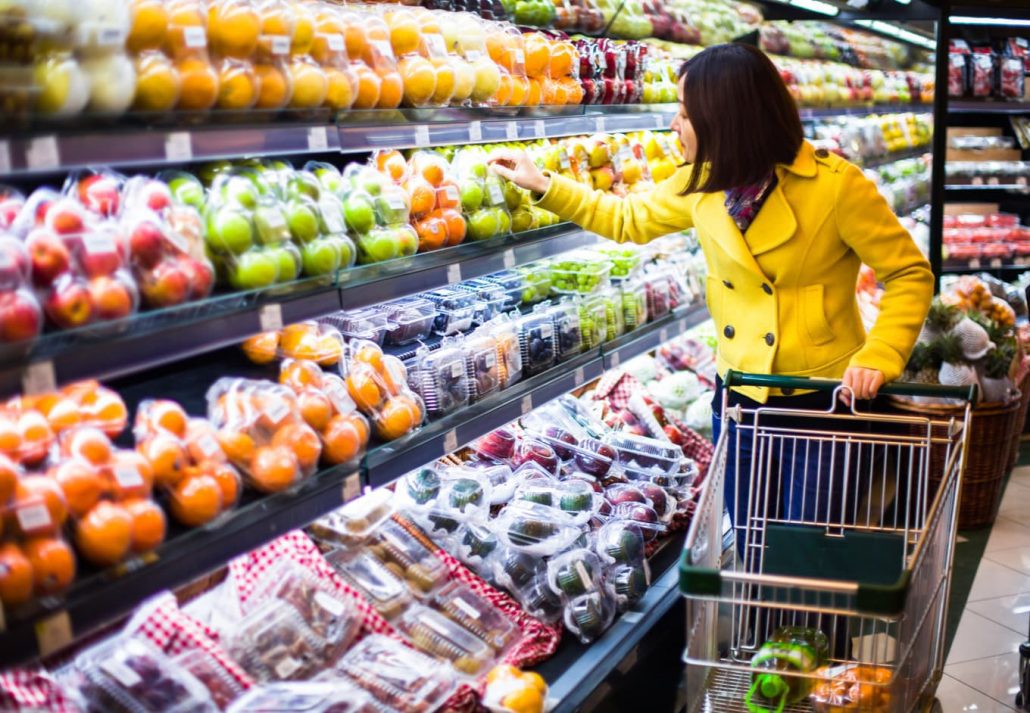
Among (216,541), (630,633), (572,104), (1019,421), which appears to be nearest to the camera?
(216,541)

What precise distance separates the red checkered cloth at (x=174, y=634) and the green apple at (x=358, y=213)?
0.90 meters

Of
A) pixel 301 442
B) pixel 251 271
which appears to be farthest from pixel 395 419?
pixel 251 271

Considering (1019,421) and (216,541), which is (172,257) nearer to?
(216,541)

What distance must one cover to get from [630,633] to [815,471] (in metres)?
0.64

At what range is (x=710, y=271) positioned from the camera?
2932 millimetres

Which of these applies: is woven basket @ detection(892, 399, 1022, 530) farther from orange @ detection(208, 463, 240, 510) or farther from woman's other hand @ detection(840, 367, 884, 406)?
orange @ detection(208, 463, 240, 510)

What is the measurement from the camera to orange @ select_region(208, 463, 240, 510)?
1.95 metres

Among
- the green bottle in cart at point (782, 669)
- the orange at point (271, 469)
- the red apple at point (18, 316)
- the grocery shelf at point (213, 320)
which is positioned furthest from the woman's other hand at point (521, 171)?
the red apple at point (18, 316)

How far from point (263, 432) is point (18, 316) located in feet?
1.95

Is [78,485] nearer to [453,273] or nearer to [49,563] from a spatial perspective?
[49,563]

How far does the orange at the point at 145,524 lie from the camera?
175 centimetres

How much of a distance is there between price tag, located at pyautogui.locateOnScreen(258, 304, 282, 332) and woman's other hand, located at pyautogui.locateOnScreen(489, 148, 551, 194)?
3.50ft

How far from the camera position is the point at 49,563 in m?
1.62

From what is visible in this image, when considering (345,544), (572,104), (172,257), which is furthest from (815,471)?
(172,257)
